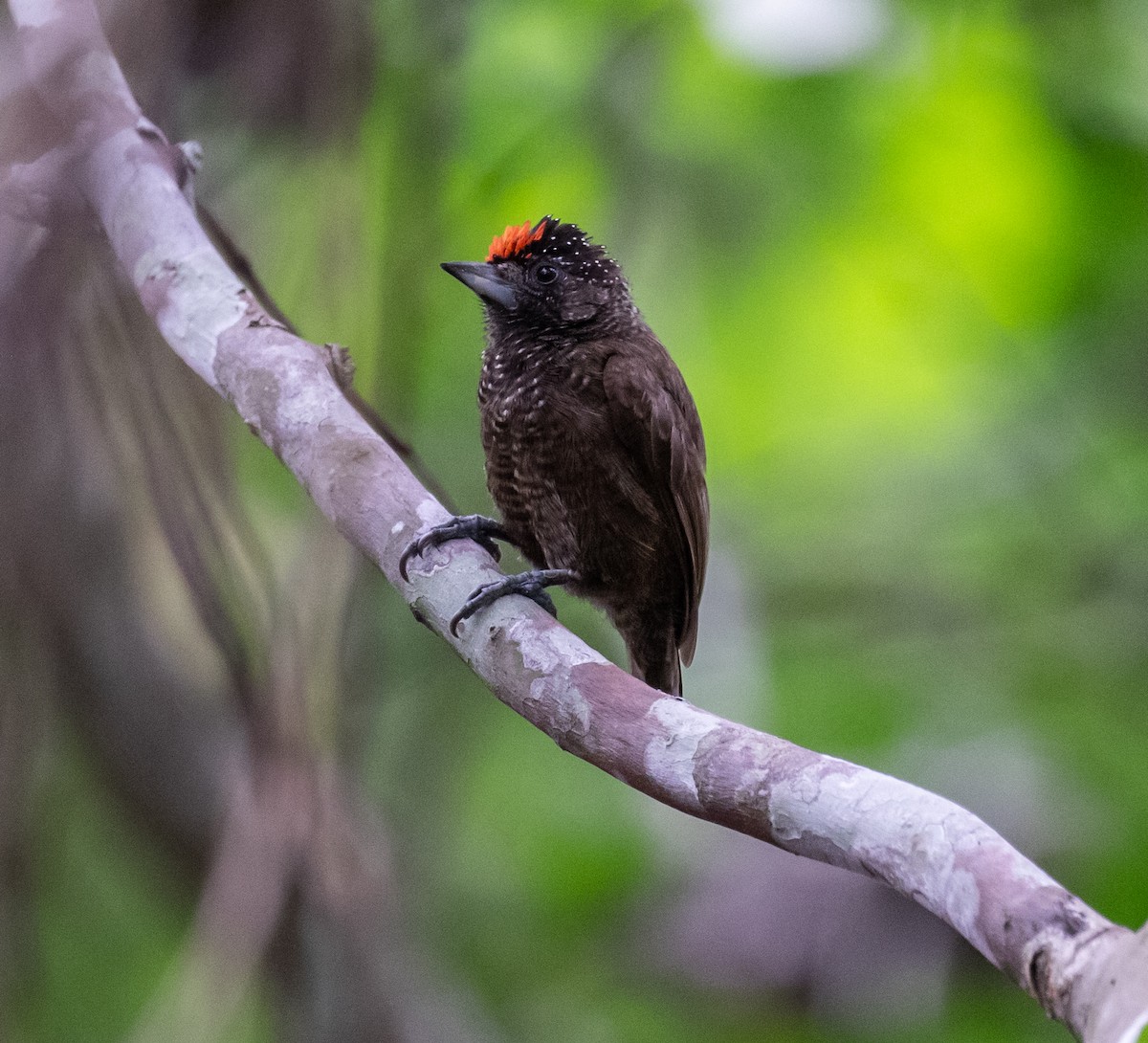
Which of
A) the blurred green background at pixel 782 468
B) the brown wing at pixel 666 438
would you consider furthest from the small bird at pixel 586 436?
the blurred green background at pixel 782 468

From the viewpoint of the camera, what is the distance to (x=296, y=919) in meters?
2.43

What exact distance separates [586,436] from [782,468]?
6.13ft

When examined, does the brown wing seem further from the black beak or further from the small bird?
the black beak

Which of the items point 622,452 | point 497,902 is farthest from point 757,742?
point 497,902

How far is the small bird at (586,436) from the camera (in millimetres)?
2881

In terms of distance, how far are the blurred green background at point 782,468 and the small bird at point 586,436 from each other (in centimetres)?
33

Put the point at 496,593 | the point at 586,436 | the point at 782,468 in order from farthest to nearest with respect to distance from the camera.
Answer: the point at 782,468
the point at 586,436
the point at 496,593

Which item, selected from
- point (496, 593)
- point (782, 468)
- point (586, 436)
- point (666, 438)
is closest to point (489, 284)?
point (586, 436)

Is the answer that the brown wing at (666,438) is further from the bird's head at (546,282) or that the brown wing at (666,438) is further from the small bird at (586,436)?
the bird's head at (546,282)

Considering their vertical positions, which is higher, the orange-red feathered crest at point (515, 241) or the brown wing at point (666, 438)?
the orange-red feathered crest at point (515, 241)

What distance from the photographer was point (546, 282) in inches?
121

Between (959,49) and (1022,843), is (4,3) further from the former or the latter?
(1022,843)

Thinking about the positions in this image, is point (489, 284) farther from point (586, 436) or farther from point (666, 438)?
point (666, 438)

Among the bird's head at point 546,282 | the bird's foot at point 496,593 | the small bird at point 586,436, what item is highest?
the bird's head at point 546,282
